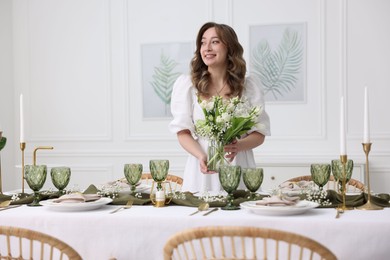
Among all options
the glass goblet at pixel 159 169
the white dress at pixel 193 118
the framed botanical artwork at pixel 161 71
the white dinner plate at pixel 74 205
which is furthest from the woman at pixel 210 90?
the framed botanical artwork at pixel 161 71

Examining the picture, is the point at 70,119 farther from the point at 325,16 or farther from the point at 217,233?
the point at 217,233

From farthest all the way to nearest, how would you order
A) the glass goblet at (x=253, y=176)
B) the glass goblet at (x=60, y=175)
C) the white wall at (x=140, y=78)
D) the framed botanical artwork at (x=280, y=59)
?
the framed botanical artwork at (x=280, y=59), the white wall at (x=140, y=78), the glass goblet at (x=60, y=175), the glass goblet at (x=253, y=176)

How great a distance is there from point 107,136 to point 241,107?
3.27 m

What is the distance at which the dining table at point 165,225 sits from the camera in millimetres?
1894

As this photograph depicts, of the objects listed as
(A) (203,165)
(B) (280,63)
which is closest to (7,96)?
(B) (280,63)

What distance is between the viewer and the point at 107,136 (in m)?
5.67

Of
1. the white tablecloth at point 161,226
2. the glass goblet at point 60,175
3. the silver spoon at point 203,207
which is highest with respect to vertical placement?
the glass goblet at point 60,175

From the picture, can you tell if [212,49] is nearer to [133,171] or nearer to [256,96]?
[256,96]

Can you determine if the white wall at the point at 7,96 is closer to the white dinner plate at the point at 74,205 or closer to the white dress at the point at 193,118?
the white dress at the point at 193,118

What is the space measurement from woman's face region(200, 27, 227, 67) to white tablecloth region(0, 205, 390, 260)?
1.03 metres

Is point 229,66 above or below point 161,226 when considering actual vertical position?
above

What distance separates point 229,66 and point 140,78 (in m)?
2.54

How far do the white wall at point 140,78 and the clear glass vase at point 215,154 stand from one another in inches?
86.9

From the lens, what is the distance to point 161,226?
2.07 metres
